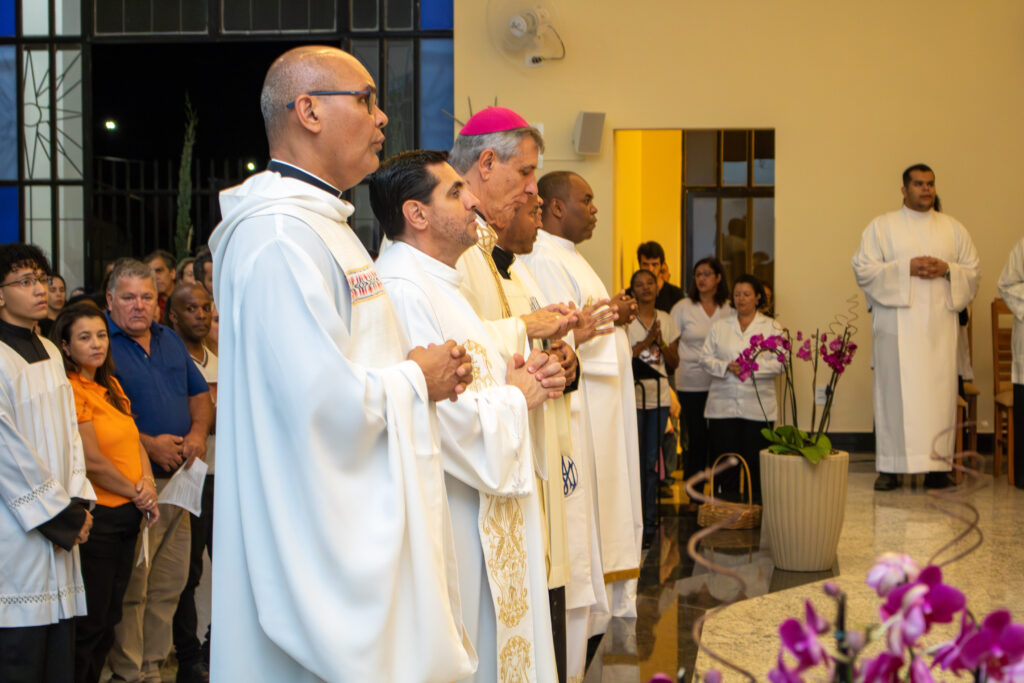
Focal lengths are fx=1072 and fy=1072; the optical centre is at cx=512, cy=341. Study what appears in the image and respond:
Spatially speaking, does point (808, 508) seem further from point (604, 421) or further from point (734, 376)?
point (734, 376)

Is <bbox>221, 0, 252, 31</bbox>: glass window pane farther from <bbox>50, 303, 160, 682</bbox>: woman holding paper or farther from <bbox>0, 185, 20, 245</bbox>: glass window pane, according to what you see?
<bbox>50, 303, 160, 682</bbox>: woman holding paper

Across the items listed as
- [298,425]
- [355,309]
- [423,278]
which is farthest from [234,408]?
[423,278]

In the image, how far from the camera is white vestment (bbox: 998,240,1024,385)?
7191 millimetres

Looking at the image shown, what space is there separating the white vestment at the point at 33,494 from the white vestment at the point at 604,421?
77.9 inches

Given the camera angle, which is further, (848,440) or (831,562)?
(848,440)

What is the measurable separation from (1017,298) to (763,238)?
4785 millimetres

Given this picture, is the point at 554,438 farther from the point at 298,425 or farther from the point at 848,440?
the point at 848,440

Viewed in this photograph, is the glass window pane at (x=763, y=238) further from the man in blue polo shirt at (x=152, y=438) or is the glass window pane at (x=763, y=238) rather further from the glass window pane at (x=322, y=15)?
the man in blue polo shirt at (x=152, y=438)

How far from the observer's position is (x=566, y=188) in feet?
15.6

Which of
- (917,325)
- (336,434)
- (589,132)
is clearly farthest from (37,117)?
(336,434)

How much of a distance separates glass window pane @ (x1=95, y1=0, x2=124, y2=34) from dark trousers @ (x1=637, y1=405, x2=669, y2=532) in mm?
6060

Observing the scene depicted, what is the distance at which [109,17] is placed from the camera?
9.52 m

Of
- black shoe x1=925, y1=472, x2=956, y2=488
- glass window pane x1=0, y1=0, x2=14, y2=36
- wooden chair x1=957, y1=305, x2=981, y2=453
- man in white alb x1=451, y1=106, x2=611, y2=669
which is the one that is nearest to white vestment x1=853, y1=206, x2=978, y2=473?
black shoe x1=925, y1=472, x2=956, y2=488

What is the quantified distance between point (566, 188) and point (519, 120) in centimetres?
126
